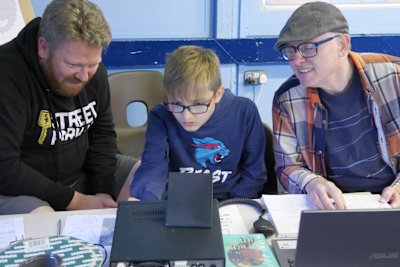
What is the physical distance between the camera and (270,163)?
1.65 metres

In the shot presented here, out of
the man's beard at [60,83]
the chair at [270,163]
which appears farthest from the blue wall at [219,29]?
the chair at [270,163]

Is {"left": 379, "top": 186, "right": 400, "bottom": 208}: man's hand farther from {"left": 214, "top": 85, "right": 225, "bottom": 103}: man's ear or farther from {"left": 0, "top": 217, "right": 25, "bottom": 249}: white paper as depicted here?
{"left": 0, "top": 217, "right": 25, "bottom": 249}: white paper

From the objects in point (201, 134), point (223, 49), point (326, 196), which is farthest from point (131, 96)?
point (326, 196)

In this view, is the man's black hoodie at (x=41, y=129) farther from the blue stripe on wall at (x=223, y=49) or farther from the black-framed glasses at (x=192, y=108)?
the blue stripe on wall at (x=223, y=49)

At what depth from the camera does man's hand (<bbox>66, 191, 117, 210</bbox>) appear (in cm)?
168

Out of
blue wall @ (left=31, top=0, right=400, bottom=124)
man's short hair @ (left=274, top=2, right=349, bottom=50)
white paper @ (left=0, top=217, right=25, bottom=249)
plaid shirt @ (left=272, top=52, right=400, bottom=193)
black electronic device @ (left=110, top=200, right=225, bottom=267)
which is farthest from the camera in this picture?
blue wall @ (left=31, top=0, right=400, bottom=124)

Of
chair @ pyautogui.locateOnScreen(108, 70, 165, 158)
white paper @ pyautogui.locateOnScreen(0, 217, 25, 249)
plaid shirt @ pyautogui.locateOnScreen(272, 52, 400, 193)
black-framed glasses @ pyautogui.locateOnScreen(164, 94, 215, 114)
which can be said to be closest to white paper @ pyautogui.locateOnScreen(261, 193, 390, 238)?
plaid shirt @ pyautogui.locateOnScreen(272, 52, 400, 193)

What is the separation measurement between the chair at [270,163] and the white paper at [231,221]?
46 centimetres

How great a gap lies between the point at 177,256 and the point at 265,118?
91.0 inches

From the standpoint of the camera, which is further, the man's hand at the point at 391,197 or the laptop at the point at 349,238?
the man's hand at the point at 391,197

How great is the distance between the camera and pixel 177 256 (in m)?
0.80

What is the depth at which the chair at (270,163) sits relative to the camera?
5.34ft

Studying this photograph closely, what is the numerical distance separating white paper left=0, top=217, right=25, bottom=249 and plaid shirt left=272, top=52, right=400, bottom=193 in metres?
0.86

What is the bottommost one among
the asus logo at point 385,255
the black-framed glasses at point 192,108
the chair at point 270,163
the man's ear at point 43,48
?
the chair at point 270,163
